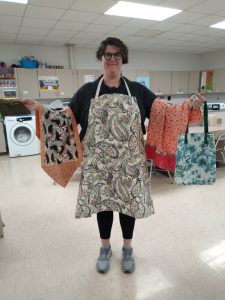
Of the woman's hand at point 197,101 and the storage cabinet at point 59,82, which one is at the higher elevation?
the storage cabinet at point 59,82

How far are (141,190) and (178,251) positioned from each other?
744 millimetres

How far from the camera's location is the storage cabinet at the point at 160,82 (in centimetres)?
683

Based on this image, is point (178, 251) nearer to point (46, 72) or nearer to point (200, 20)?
point (200, 20)

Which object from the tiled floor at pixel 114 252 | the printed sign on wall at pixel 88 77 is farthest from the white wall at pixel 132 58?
the tiled floor at pixel 114 252

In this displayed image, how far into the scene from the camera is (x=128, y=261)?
160cm

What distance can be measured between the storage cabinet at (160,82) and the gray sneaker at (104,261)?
233 inches

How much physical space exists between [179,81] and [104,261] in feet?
21.9

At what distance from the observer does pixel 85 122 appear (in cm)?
138

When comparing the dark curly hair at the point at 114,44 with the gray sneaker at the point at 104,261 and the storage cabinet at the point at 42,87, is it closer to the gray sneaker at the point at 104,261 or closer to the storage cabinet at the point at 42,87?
the gray sneaker at the point at 104,261

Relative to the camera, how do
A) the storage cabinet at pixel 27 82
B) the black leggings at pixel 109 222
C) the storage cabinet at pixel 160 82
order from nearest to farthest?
the black leggings at pixel 109 222 < the storage cabinet at pixel 27 82 < the storage cabinet at pixel 160 82

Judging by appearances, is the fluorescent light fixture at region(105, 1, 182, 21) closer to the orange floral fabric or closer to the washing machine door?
the orange floral fabric

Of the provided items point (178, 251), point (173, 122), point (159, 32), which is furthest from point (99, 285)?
Result: point (159, 32)

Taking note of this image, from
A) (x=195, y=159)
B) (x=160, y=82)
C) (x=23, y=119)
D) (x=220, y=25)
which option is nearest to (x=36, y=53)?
(x=23, y=119)

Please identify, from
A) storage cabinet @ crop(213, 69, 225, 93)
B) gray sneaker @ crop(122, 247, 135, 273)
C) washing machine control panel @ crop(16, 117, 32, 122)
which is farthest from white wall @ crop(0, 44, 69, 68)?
gray sneaker @ crop(122, 247, 135, 273)
